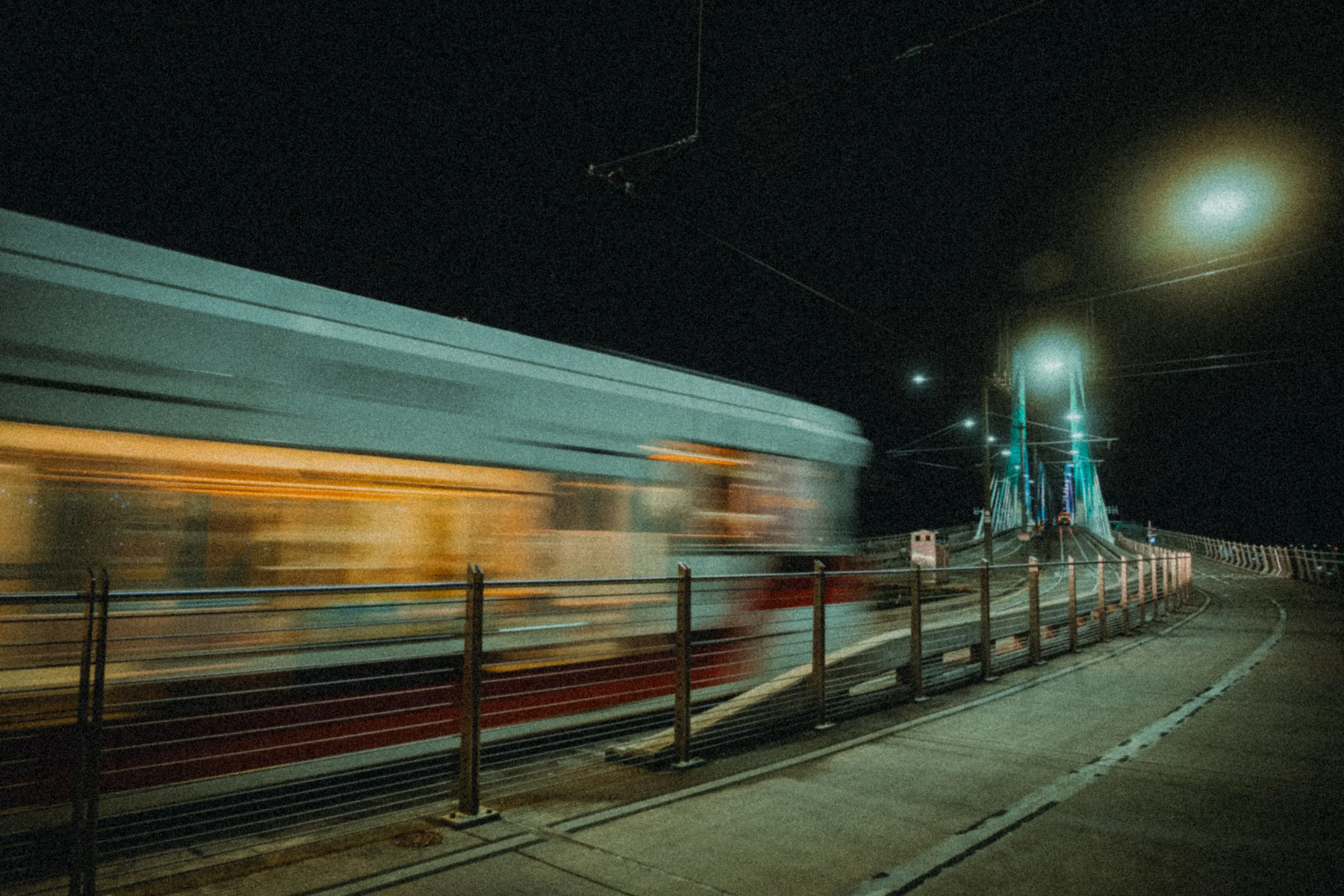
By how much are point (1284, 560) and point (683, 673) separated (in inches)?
1400

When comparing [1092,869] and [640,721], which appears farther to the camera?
[640,721]

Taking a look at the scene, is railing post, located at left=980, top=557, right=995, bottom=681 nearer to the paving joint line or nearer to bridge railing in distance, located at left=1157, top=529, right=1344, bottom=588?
the paving joint line

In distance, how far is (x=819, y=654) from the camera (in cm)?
677

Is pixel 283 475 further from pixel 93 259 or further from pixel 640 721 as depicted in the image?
pixel 640 721

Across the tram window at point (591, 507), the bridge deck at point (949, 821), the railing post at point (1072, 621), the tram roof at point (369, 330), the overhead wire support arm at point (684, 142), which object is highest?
the overhead wire support arm at point (684, 142)

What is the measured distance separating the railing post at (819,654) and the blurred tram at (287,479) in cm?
83

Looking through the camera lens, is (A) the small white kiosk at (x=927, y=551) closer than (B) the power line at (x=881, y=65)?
No

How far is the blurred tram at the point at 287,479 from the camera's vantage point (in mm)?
4457

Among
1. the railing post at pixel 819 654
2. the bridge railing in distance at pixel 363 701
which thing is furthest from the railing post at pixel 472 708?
the railing post at pixel 819 654

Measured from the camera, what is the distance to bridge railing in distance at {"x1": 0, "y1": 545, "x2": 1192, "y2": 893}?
3922 mm

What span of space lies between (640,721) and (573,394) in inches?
→ 118

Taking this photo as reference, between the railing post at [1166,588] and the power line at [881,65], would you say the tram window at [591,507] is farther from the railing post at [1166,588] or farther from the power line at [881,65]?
the railing post at [1166,588]

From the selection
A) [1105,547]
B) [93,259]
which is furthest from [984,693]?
[1105,547]

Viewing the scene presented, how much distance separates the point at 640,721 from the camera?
7.19m
